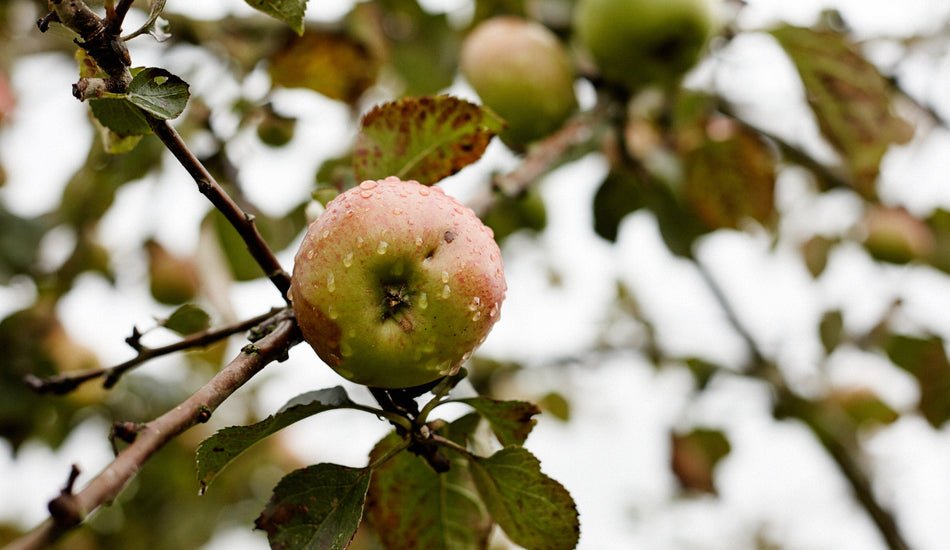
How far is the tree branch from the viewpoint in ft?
1.07

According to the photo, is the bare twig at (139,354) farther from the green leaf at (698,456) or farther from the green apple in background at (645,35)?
the green leaf at (698,456)

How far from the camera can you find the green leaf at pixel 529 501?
61 centimetres

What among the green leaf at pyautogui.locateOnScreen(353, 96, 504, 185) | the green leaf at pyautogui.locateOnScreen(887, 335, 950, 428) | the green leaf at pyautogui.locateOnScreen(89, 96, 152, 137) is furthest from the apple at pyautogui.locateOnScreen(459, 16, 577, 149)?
the green leaf at pyautogui.locateOnScreen(887, 335, 950, 428)

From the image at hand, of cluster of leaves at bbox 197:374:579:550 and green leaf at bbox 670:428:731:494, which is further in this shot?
green leaf at bbox 670:428:731:494

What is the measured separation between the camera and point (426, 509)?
0.73m

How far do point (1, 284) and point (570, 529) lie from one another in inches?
47.4

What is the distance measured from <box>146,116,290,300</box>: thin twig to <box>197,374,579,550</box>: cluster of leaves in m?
0.10

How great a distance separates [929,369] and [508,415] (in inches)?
55.6

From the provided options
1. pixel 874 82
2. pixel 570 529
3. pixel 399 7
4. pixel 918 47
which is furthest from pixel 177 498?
pixel 918 47

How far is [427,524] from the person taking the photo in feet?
2.39

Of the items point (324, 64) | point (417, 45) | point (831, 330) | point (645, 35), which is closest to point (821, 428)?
point (831, 330)

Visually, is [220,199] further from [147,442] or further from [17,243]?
[17,243]

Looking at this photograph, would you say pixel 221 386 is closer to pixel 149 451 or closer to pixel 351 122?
pixel 149 451

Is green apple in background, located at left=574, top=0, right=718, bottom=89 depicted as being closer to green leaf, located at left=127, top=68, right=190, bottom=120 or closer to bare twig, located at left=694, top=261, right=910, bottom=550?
bare twig, located at left=694, top=261, right=910, bottom=550
